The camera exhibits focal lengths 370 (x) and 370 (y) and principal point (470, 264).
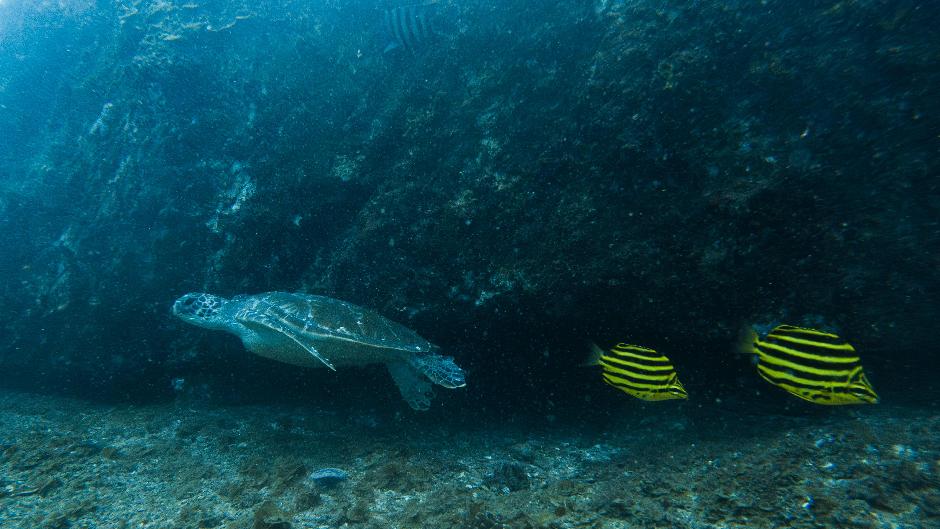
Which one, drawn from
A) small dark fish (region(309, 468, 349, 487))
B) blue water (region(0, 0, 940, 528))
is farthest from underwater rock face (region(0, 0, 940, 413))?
small dark fish (region(309, 468, 349, 487))

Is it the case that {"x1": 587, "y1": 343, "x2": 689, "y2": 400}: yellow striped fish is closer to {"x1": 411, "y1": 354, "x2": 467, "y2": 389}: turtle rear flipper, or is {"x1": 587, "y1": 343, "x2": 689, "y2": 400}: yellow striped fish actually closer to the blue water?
the blue water

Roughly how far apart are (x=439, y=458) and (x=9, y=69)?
10.6 meters

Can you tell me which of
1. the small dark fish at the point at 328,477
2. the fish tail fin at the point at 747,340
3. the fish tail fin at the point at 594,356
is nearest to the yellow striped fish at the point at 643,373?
the fish tail fin at the point at 594,356

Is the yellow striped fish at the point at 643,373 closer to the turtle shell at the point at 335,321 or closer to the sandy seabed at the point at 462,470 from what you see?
the sandy seabed at the point at 462,470

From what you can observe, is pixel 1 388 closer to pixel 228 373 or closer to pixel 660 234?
pixel 228 373

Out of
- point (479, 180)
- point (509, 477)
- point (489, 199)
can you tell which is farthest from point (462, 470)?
point (479, 180)

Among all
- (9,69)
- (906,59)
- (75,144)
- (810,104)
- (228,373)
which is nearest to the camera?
(906,59)

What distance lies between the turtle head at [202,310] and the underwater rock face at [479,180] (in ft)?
2.27

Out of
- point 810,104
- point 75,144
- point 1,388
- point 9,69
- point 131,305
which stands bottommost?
point 1,388

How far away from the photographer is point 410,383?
4.42m

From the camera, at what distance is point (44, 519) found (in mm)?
3031

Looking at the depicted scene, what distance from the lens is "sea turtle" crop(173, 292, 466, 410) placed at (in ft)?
12.7

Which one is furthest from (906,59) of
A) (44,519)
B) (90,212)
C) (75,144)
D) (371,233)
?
(75,144)

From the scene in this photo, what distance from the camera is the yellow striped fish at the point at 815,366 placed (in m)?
2.25
